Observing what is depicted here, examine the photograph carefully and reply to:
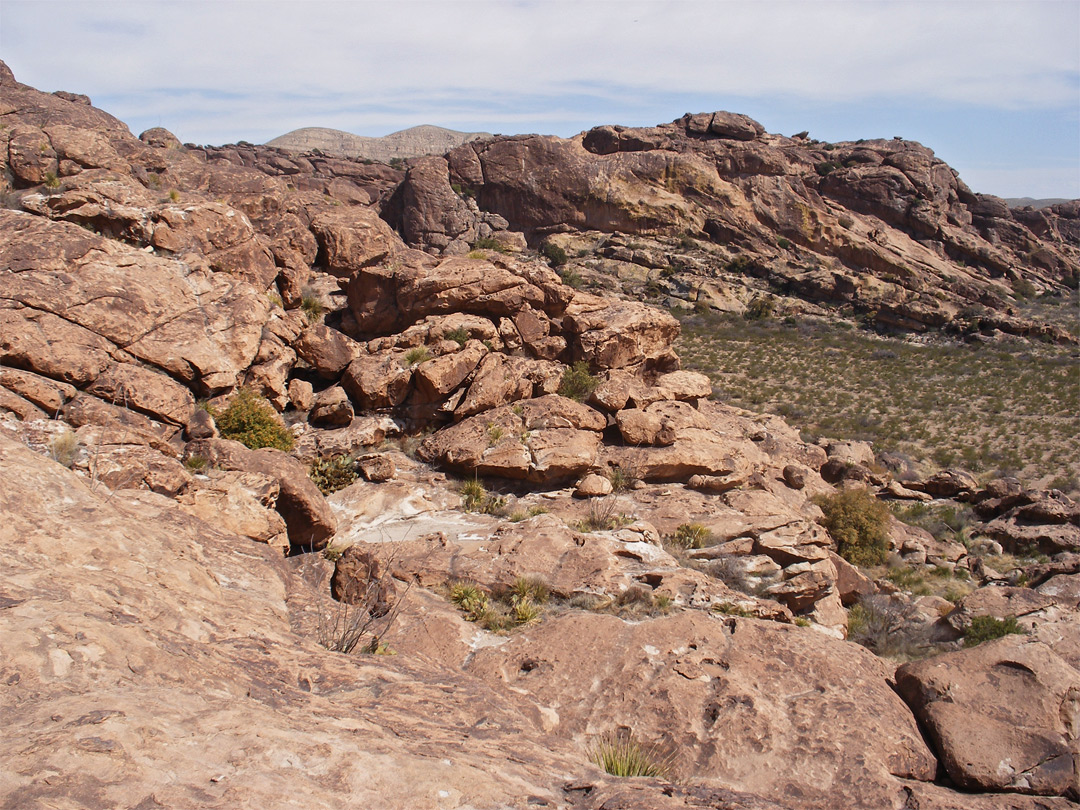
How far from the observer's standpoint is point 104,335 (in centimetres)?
948

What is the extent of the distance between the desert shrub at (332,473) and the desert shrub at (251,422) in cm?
61

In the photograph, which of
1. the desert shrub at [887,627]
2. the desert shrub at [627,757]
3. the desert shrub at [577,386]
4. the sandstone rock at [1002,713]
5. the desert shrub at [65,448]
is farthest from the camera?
the desert shrub at [577,386]

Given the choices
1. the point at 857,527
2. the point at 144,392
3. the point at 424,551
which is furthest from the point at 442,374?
the point at 857,527

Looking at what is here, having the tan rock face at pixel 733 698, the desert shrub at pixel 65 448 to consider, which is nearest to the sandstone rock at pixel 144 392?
the desert shrub at pixel 65 448

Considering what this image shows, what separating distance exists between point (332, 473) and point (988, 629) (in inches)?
395

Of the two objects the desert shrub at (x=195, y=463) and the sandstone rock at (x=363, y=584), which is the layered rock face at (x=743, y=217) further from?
the sandstone rock at (x=363, y=584)

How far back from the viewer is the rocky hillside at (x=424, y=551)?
3543 millimetres

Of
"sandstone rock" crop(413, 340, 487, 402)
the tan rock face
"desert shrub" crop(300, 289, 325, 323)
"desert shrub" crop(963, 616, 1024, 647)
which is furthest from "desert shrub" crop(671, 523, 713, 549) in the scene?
"desert shrub" crop(300, 289, 325, 323)

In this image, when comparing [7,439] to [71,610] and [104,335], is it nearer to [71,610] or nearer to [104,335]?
[71,610]

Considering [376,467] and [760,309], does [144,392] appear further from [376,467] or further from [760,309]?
[760,309]

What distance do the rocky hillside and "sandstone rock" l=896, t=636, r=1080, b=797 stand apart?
3 centimetres

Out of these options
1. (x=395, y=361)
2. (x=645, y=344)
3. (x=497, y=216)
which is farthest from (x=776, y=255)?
(x=395, y=361)

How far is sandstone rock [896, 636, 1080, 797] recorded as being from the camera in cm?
561

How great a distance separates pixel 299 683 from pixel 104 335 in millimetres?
7374
